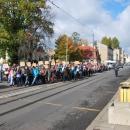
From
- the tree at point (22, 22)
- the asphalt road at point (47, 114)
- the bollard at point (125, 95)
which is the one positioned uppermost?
the tree at point (22, 22)

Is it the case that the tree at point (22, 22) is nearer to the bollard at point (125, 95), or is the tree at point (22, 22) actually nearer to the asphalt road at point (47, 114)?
the asphalt road at point (47, 114)

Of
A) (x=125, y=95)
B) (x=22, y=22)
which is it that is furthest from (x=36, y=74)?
(x=22, y=22)

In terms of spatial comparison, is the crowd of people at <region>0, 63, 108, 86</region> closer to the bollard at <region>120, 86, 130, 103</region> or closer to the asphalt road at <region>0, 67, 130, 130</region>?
the asphalt road at <region>0, 67, 130, 130</region>

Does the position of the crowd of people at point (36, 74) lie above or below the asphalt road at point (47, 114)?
above

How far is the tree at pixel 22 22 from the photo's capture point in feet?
190

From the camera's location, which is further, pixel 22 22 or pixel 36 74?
pixel 22 22

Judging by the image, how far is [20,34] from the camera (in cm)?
5744

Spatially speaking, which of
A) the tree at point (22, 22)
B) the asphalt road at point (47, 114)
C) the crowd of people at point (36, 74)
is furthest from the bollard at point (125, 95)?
the tree at point (22, 22)

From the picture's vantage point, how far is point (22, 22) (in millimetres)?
61031

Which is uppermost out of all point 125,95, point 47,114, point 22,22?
point 22,22

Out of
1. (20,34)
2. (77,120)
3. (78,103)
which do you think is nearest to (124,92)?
(77,120)

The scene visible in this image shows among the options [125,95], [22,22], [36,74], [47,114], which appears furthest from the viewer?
[22,22]

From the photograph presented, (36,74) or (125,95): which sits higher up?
(36,74)

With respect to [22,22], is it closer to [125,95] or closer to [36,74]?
[36,74]
